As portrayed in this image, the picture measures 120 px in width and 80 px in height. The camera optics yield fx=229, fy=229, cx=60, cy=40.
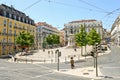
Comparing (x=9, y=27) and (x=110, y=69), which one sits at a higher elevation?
(x=9, y=27)

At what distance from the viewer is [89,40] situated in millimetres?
66812

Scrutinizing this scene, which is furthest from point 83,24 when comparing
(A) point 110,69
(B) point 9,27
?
(A) point 110,69

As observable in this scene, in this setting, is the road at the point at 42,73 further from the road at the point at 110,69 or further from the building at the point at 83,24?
the building at the point at 83,24

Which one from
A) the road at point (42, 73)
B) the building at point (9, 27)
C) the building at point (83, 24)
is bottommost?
the road at point (42, 73)

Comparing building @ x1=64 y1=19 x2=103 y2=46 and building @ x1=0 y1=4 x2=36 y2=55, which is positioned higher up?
building @ x1=64 y1=19 x2=103 y2=46

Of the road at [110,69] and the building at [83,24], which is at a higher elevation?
the building at [83,24]

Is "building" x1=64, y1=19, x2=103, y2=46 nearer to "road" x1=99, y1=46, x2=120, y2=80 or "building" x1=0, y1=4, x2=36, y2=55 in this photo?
"building" x1=0, y1=4, x2=36, y2=55

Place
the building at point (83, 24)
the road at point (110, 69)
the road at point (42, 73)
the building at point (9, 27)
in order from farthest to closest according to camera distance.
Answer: the building at point (83, 24) < the building at point (9, 27) < the road at point (110, 69) < the road at point (42, 73)

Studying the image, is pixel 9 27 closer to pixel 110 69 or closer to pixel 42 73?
pixel 42 73

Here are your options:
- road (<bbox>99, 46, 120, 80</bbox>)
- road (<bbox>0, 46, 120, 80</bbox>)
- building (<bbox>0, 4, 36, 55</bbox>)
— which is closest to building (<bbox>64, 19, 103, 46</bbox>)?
building (<bbox>0, 4, 36, 55</bbox>)

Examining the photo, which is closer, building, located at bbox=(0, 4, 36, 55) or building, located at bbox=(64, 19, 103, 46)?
building, located at bbox=(0, 4, 36, 55)

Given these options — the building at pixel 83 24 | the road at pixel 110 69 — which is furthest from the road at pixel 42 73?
the building at pixel 83 24

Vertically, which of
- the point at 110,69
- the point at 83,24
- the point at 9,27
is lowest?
the point at 110,69

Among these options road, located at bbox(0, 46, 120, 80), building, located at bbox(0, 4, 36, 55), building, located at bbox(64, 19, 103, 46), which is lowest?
road, located at bbox(0, 46, 120, 80)
